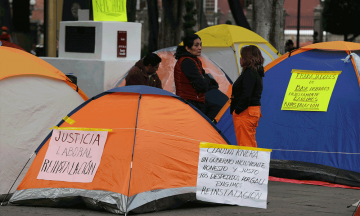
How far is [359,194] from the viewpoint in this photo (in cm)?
598

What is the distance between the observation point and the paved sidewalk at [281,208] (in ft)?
16.1

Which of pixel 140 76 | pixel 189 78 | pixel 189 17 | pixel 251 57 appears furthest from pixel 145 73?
pixel 189 17

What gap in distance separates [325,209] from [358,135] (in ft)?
5.58

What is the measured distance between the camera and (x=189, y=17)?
22000 mm

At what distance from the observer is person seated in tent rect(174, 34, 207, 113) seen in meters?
6.31

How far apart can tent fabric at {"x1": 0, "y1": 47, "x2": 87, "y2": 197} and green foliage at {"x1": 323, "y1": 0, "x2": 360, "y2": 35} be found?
28.7m

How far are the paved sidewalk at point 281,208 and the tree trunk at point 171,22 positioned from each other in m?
15.4

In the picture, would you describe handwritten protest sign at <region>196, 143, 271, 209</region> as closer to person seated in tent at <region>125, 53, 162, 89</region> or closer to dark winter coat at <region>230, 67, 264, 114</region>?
dark winter coat at <region>230, 67, 264, 114</region>

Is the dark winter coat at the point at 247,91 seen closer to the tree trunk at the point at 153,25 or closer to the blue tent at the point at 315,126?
the blue tent at the point at 315,126

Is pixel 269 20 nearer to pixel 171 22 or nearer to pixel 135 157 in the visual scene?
pixel 171 22

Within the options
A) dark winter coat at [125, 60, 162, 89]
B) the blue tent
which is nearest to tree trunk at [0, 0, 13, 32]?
dark winter coat at [125, 60, 162, 89]

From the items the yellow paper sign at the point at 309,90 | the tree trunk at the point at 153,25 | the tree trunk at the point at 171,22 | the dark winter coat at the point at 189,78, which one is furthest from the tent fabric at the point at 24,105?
the tree trunk at the point at 153,25

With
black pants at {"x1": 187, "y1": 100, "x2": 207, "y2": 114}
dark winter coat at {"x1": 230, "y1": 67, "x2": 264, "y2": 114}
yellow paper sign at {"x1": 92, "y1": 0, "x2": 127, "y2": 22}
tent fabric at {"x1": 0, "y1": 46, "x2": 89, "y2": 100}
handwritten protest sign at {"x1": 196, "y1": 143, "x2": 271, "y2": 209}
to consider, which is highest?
yellow paper sign at {"x1": 92, "y1": 0, "x2": 127, "y2": 22}

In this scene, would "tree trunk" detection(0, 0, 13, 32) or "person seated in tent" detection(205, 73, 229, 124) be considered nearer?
"person seated in tent" detection(205, 73, 229, 124)
